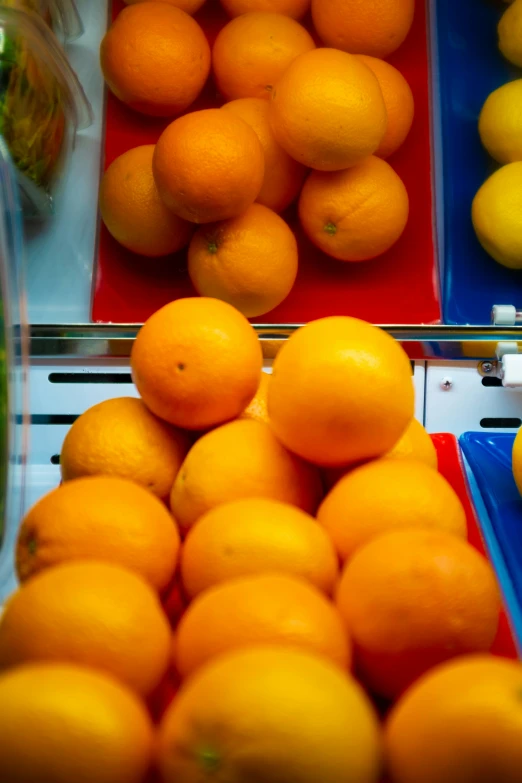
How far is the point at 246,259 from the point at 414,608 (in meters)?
0.70

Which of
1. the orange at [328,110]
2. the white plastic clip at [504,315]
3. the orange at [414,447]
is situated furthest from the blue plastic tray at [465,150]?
the orange at [414,447]

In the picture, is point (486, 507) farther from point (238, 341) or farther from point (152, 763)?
point (152, 763)

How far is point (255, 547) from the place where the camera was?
0.54 metres

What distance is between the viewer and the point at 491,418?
4.10ft

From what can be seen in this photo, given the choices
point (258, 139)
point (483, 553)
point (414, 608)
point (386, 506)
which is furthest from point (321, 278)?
point (414, 608)

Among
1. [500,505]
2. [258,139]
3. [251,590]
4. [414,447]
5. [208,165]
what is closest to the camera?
[251,590]

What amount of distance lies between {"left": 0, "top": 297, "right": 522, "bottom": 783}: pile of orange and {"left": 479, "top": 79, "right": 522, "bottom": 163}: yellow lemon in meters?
0.74

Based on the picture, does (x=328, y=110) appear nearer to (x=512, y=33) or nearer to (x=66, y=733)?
(x=512, y=33)

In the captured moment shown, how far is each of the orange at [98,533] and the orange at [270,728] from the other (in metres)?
0.18

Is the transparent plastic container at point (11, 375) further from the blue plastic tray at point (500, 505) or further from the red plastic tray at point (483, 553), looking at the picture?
the blue plastic tray at point (500, 505)

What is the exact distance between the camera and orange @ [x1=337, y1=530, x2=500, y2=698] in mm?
490

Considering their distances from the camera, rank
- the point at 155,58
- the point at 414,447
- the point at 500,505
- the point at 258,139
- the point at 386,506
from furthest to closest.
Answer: the point at 155,58, the point at 258,139, the point at 500,505, the point at 414,447, the point at 386,506

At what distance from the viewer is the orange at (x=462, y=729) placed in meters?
0.37

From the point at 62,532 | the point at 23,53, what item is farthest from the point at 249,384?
the point at 23,53
